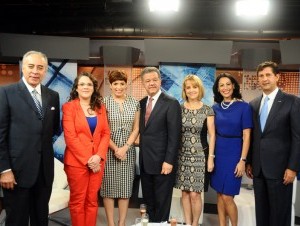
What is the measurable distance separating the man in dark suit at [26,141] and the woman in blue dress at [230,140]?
63.6 inches

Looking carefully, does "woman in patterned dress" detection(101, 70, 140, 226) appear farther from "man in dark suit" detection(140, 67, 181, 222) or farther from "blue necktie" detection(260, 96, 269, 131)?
"blue necktie" detection(260, 96, 269, 131)

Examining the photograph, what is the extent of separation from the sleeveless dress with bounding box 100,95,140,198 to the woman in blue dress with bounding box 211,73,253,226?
2.81 ft

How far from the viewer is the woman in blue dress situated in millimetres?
3359

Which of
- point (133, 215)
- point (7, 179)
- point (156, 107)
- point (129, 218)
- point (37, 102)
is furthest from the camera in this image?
point (133, 215)

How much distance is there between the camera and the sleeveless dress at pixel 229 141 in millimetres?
3359

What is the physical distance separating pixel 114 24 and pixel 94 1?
1.69 feet

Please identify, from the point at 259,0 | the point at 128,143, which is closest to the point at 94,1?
the point at 259,0

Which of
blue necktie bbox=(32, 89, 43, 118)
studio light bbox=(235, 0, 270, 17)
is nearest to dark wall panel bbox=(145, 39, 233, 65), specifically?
studio light bbox=(235, 0, 270, 17)

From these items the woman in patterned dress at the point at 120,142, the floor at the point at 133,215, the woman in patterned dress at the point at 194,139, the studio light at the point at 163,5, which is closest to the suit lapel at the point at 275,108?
the woman in patterned dress at the point at 194,139

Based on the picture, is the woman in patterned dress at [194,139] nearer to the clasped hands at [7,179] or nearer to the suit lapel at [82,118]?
the suit lapel at [82,118]

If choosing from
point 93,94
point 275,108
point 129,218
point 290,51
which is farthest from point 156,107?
point 290,51

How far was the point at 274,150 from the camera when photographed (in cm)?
314

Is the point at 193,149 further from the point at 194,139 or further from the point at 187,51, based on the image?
the point at 187,51

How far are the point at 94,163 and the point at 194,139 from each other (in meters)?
1.00
